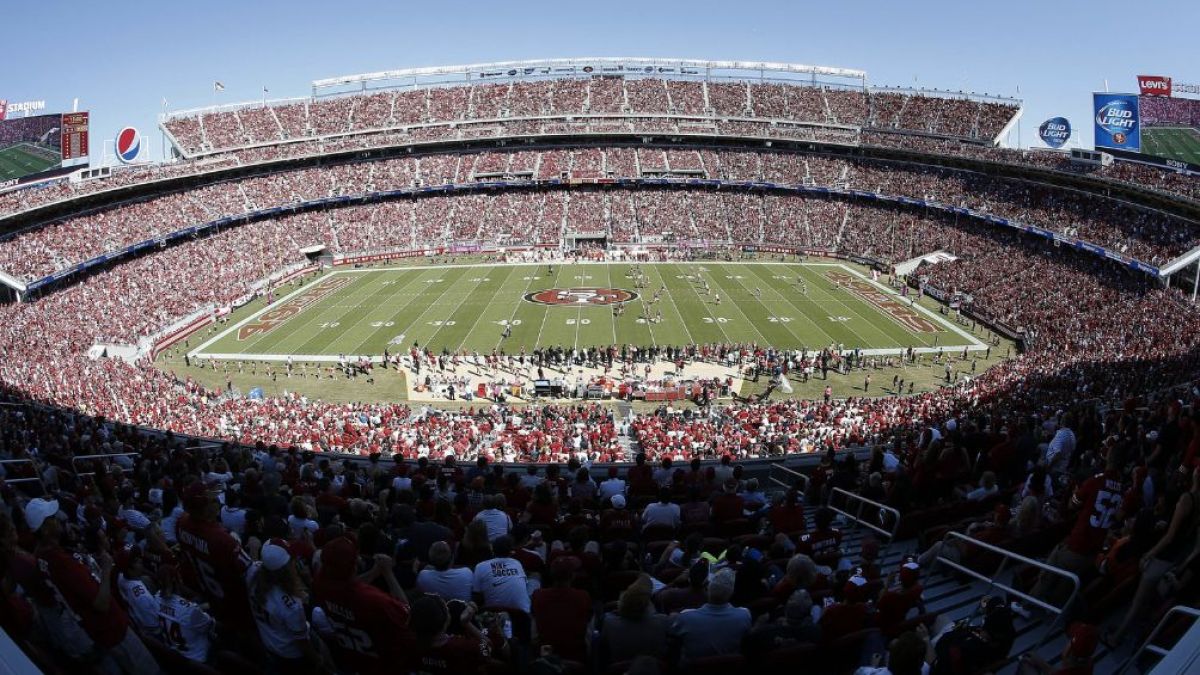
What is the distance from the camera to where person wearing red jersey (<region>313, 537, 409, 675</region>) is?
171 inches

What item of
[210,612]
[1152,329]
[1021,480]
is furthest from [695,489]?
[1152,329]

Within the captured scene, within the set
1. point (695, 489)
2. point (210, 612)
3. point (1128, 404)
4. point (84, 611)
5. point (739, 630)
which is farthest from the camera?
point (1128, 404)

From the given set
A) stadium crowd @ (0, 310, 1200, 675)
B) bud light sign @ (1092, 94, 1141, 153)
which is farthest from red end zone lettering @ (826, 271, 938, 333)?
stadium crowd @ (0, 310, 1200, 675)

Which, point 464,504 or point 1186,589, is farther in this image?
point 464,504

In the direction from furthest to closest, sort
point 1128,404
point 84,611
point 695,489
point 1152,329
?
point 1152,329 < point 1128,404 < point 695,489 < point 84,611

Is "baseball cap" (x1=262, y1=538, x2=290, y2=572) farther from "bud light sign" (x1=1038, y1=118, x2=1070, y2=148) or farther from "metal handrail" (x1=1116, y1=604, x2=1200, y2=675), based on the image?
"bud light sign" (x1=1038, y1=118, x2=1070, y2=148)

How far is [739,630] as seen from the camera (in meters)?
5.25

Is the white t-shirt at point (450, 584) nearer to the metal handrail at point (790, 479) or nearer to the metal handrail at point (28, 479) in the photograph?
the metal handrail at point (28, 479)

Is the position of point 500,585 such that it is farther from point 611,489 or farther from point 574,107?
point 574,107

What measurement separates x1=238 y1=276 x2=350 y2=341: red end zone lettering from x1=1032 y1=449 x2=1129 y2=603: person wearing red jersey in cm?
4285

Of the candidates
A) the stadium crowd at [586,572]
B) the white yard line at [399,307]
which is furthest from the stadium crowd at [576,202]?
the stadium crowd at [586,572]

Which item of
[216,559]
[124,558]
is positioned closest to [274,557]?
[216,559]

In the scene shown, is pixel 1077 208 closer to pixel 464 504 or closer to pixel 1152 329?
pixel 1152 329

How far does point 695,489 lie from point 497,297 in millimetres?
41076
